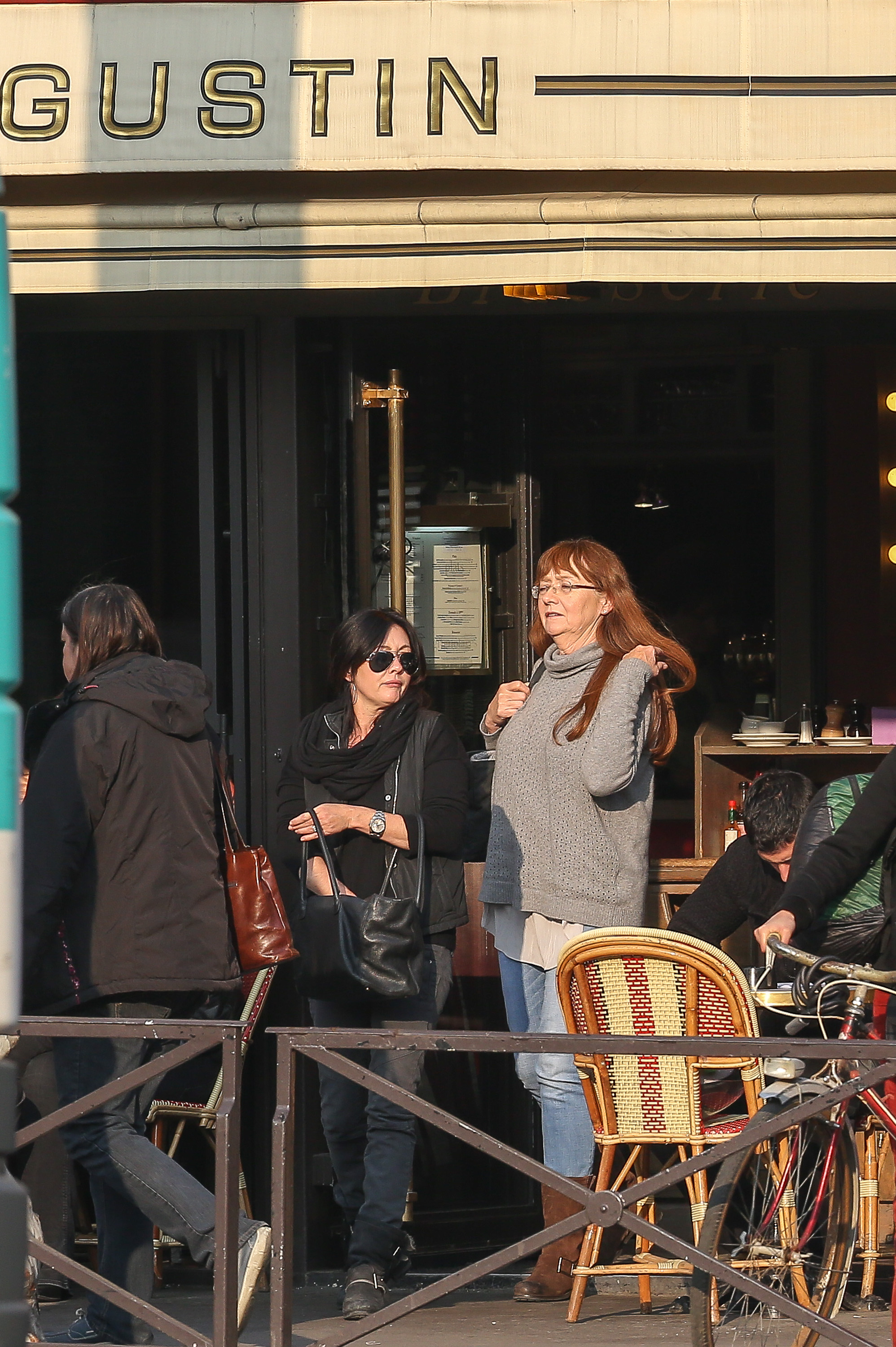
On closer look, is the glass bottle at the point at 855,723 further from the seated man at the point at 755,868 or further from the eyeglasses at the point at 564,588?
the eyeglasses at the point at 564,588

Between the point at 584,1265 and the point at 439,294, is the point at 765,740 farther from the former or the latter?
the point at 584,1265

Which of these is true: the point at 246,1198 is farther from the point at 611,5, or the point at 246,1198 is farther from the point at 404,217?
the point at 611,5

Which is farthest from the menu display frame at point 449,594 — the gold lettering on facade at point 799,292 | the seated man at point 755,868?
the gold lettering on facade at point 799,292

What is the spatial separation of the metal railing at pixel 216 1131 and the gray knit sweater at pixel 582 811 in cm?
123

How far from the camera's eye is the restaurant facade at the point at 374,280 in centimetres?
536

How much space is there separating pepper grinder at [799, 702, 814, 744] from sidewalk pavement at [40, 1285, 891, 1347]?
83.4 inches

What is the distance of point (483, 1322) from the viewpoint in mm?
5273

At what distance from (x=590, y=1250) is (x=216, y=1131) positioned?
1320 mm

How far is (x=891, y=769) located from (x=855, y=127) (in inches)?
81.2

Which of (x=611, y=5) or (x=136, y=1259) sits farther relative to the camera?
(x=611, y=5)

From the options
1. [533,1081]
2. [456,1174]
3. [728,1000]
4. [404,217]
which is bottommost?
[456,1174]

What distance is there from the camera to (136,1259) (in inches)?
187

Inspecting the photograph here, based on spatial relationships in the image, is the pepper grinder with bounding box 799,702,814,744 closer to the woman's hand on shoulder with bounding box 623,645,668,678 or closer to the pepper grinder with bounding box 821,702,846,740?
the pepper grinder with bounding box 821,702,846,740

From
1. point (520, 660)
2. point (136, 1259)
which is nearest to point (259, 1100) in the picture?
point (136, 1259)
